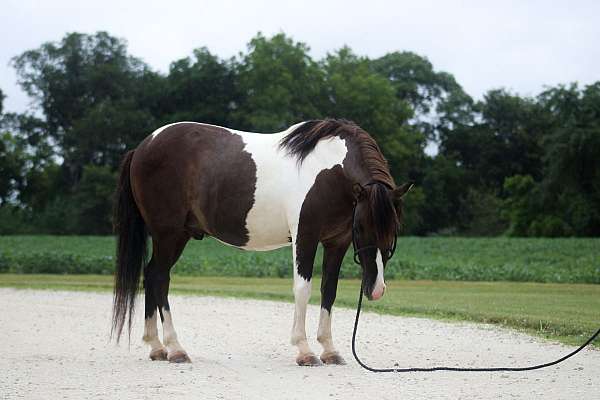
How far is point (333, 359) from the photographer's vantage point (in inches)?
339

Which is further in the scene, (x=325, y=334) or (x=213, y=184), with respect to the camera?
(x=213, y=184)

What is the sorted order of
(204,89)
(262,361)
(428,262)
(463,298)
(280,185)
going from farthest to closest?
(204,89)
(428,262)
(463,298)
(262,361)
(280,185)

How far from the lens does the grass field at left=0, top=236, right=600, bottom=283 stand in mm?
26609

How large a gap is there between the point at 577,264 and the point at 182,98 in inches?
1613

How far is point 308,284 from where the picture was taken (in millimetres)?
8570

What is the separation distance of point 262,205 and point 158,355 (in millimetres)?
2049

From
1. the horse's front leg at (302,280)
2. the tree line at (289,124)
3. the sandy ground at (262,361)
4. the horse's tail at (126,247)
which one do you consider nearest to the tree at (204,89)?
the tree line at (289,124)

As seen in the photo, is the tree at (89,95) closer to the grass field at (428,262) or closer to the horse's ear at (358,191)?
the grass field at (428,262)

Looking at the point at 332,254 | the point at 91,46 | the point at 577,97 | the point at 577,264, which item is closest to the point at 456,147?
the point at 577,97

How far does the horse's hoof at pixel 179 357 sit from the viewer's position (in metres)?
8.80

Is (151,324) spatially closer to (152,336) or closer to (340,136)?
(152,336)

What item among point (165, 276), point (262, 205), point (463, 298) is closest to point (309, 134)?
point (262, 205)

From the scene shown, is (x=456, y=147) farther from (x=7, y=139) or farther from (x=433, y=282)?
(x=433, y=282)

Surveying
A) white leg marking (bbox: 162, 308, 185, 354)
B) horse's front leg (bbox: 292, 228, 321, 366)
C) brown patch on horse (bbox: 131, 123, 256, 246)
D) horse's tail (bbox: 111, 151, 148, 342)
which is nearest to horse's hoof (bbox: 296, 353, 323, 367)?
horse's front leg (bbox: 292, 228, 321, 366)
